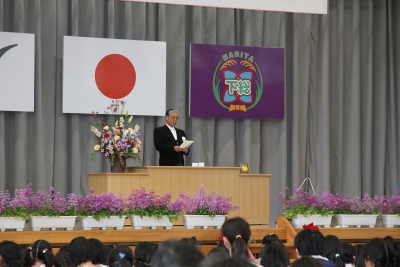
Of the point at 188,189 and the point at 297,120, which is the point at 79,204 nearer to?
the point at 188,189

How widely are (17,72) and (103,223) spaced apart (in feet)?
11.0

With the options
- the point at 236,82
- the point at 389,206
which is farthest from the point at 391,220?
the point at 236,82

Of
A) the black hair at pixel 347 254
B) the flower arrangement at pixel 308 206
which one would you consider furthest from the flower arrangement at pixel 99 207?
the black hair at pixel 347 254

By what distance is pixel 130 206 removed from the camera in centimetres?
608

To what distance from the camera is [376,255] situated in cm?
341

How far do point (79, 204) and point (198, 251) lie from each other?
15.3 feet

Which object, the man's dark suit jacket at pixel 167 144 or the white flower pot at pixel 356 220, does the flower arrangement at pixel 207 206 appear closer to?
the white flower pot at pixel 356 220

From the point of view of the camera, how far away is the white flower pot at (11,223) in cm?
572

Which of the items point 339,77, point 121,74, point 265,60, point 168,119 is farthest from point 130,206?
point 339,77

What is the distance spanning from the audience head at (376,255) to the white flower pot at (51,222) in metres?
3.21

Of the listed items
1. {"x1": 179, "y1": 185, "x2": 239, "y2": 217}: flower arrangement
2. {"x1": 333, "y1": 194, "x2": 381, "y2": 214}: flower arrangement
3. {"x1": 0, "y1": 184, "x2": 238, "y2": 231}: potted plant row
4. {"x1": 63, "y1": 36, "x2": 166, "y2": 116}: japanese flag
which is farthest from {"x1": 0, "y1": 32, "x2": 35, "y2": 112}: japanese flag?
{"x1": 333, "y1": 194, "x2": 381, "y2": 214}: flower arrangement

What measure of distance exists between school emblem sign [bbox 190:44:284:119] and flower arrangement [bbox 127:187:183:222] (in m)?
3.39

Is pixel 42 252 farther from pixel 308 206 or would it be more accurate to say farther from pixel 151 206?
pixel 308 206

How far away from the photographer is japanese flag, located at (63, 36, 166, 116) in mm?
8703
